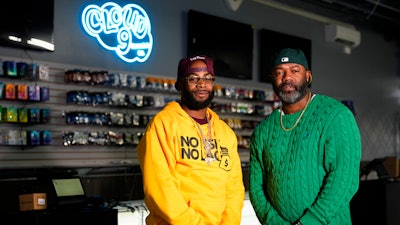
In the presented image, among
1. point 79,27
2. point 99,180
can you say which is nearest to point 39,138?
point 99,180

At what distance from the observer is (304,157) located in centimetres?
254

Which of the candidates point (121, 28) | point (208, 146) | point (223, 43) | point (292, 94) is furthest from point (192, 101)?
point (223, 43)

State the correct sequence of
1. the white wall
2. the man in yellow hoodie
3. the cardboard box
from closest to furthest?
the man in yellow hoodie
the cardboard box
the white wall

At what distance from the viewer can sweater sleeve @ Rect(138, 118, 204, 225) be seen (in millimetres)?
2506

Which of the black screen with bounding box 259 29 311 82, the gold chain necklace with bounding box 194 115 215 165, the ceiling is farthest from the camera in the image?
the ceiling

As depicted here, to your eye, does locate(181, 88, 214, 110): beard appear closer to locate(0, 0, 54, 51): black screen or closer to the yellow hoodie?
the yellow hoodie

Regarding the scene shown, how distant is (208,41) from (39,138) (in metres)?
2.92

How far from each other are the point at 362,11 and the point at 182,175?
24.8 feet

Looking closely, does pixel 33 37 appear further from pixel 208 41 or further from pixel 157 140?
pixel 157 140

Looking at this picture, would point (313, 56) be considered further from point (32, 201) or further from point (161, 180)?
point (161, 180)

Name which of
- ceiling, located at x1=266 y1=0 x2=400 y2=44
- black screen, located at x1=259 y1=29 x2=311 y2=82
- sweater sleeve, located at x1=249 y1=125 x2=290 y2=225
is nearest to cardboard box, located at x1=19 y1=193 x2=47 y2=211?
sweater sleeve, located at x1=249 y1=125 x2=290 y2=225

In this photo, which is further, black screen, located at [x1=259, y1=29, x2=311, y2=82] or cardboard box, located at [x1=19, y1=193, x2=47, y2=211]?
black screen, located at [x1=259, y1=29, x2=311, y2=82]

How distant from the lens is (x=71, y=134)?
19.1 ft

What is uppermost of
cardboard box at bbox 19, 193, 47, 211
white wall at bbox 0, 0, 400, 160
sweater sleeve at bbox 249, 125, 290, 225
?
white wall at bbox 0, 0, 400, 160
